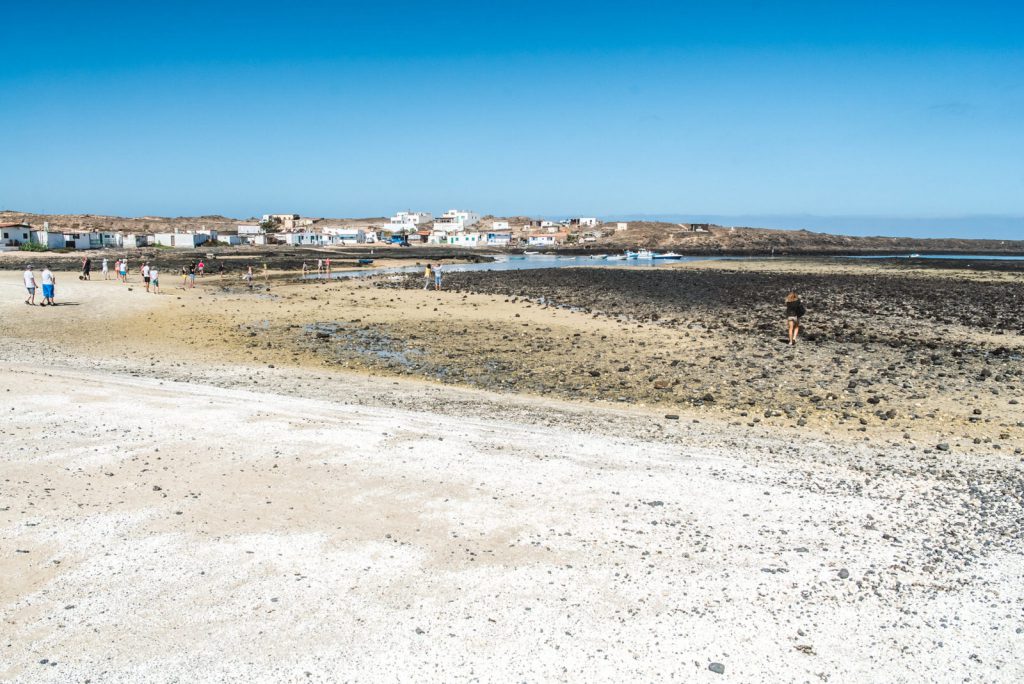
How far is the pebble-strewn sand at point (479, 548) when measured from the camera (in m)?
5.65

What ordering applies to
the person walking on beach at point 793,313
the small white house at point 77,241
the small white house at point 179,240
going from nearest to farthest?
the person walking on beach at point 793,313
the small white house at point 77,241
the small white house at point 179,240

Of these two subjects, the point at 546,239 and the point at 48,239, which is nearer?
the point at 48,239

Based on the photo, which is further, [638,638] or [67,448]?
[67,448]

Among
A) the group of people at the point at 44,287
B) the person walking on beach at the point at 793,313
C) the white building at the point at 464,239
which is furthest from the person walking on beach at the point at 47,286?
the white building at the point at 464,239

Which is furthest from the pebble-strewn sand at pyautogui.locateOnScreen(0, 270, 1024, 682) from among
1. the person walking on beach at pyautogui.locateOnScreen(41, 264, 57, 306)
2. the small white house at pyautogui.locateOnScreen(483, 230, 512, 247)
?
the small white house at pyautogui.locateOnScreen(483, 230, 512, 247)

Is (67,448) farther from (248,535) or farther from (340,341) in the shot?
(340,341)

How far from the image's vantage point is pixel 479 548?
733cm

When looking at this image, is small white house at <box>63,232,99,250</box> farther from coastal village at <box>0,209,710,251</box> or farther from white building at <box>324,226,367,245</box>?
white building at <box>324,226,367,245</box>

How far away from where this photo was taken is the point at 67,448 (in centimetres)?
962

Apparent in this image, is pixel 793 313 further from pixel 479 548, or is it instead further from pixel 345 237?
pixel 345 237

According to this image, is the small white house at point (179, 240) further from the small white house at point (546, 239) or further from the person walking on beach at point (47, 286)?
the person walking on beach at point (47, 286)

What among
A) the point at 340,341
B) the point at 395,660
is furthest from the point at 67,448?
the point at 340,341

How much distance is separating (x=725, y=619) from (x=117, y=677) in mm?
4824

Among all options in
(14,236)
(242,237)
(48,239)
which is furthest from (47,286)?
(242,237)
